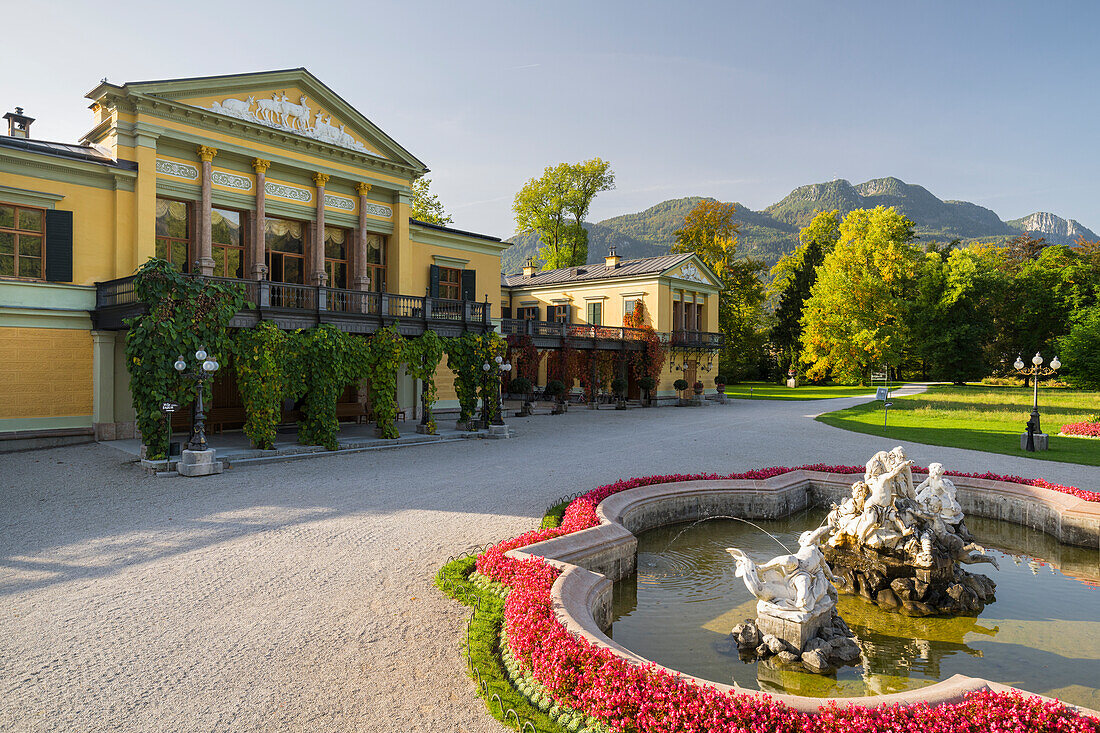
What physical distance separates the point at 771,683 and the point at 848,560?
320cm

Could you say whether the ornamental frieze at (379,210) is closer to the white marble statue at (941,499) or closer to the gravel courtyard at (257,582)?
the gravel courtyard at (257,582)

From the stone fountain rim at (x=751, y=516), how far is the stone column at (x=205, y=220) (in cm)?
1599

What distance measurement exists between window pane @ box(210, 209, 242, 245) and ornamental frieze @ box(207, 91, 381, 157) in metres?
3.19

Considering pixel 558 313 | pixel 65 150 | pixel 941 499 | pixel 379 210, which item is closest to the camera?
pixel 941 499

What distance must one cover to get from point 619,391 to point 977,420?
16.9 m

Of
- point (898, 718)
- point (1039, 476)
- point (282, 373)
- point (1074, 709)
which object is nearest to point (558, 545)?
point (898, 718)

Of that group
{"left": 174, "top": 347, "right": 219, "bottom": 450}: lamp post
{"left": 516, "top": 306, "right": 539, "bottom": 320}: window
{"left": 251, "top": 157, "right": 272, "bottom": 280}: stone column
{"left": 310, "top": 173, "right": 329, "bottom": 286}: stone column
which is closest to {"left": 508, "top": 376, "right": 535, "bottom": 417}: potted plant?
{"left": 310, "top": 173, "right": 329, "bottom": 286}: stone column

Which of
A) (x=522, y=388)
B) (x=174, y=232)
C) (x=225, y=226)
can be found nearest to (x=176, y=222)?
(x=174, y=232)

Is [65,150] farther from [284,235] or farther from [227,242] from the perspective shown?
[284,235]

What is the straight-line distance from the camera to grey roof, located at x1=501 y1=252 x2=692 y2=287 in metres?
40.8

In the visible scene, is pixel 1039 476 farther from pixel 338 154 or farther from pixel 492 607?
pixel 338 154

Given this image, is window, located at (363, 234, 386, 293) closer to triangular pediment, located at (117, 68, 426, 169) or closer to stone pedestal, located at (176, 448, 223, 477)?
triangular pediment, located at (117, 68, 426, 169)

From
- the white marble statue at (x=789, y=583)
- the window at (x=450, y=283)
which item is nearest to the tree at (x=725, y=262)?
Answer: the window at (x=450, y=283)

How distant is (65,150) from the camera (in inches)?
711
